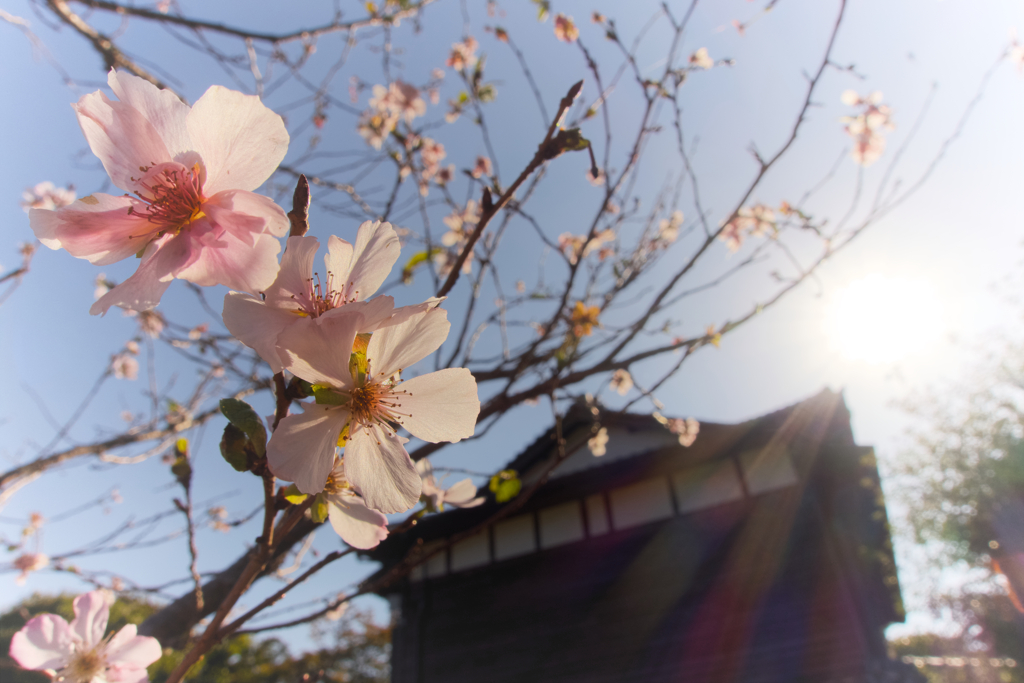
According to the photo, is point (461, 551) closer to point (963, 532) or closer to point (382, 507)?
point (382, 507)

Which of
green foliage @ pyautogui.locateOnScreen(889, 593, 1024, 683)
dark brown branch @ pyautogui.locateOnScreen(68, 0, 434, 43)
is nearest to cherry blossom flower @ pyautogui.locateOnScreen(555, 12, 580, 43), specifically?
dark brown branch @ pyautogui.locateOnScreen(68, 0, 434, 43)

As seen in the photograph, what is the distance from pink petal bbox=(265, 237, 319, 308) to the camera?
0.53 metres

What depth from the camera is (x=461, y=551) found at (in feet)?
18.5

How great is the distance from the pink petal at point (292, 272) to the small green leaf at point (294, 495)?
0.67 feet

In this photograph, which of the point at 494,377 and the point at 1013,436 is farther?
the point at 1013,436

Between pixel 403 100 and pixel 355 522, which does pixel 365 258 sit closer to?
pixel 355 522

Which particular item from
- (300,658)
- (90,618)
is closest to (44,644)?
(90,618)

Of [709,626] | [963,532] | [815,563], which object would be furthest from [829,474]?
[963,532]

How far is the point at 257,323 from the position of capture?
513mm

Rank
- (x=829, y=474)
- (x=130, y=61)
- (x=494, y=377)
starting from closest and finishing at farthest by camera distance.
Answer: (x=494, y=377)
(x=130, y=61)
(x=829, y=474)

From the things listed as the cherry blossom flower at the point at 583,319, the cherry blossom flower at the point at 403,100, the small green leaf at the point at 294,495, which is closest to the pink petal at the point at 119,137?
the small green leaf at the point at 294,495

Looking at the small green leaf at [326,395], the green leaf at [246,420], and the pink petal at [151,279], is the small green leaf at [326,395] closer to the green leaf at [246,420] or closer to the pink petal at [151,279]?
the green leaf at [246,420]

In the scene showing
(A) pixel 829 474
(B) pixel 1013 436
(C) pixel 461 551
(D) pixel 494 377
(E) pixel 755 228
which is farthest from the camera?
(B) pixel 1013 436

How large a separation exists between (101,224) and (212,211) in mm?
151
